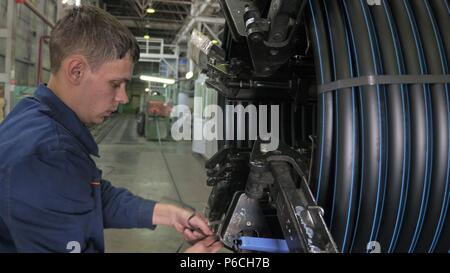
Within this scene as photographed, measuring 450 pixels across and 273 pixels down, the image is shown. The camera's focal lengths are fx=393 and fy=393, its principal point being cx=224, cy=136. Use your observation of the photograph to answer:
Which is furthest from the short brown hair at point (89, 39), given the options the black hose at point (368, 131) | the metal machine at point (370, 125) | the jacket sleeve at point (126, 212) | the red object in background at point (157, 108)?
the red object in background at point (157, 108)

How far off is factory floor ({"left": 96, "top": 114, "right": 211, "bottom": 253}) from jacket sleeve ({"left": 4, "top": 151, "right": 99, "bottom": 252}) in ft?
1.81

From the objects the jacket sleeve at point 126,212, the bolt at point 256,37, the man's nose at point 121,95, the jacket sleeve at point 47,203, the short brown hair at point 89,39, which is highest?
the bolt at point 256,37

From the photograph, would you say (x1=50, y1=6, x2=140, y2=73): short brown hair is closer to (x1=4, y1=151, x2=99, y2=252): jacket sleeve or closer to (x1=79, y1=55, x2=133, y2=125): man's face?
(x1=79, y1=55, x2=133, y2=125): man's face

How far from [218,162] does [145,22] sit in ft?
44.8

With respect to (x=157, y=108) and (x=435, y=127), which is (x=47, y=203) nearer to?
(x=435, y=127)

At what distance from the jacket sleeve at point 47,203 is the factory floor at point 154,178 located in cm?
55

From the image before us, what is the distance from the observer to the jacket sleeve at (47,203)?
0.84 metres

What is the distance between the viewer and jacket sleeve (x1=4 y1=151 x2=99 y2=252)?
840mm

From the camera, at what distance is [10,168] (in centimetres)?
83

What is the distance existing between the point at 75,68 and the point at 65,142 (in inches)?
7.9

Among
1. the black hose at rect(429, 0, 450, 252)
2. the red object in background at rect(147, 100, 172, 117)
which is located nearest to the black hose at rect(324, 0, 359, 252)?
the black hose at rect(429, 0, 450, 252)

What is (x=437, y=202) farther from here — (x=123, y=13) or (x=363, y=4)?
(x=123, y=13)

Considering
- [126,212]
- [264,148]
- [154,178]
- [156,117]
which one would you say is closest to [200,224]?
[126,212]

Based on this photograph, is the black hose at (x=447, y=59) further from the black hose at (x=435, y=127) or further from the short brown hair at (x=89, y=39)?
the short brown hair at (x=89, y=39)
